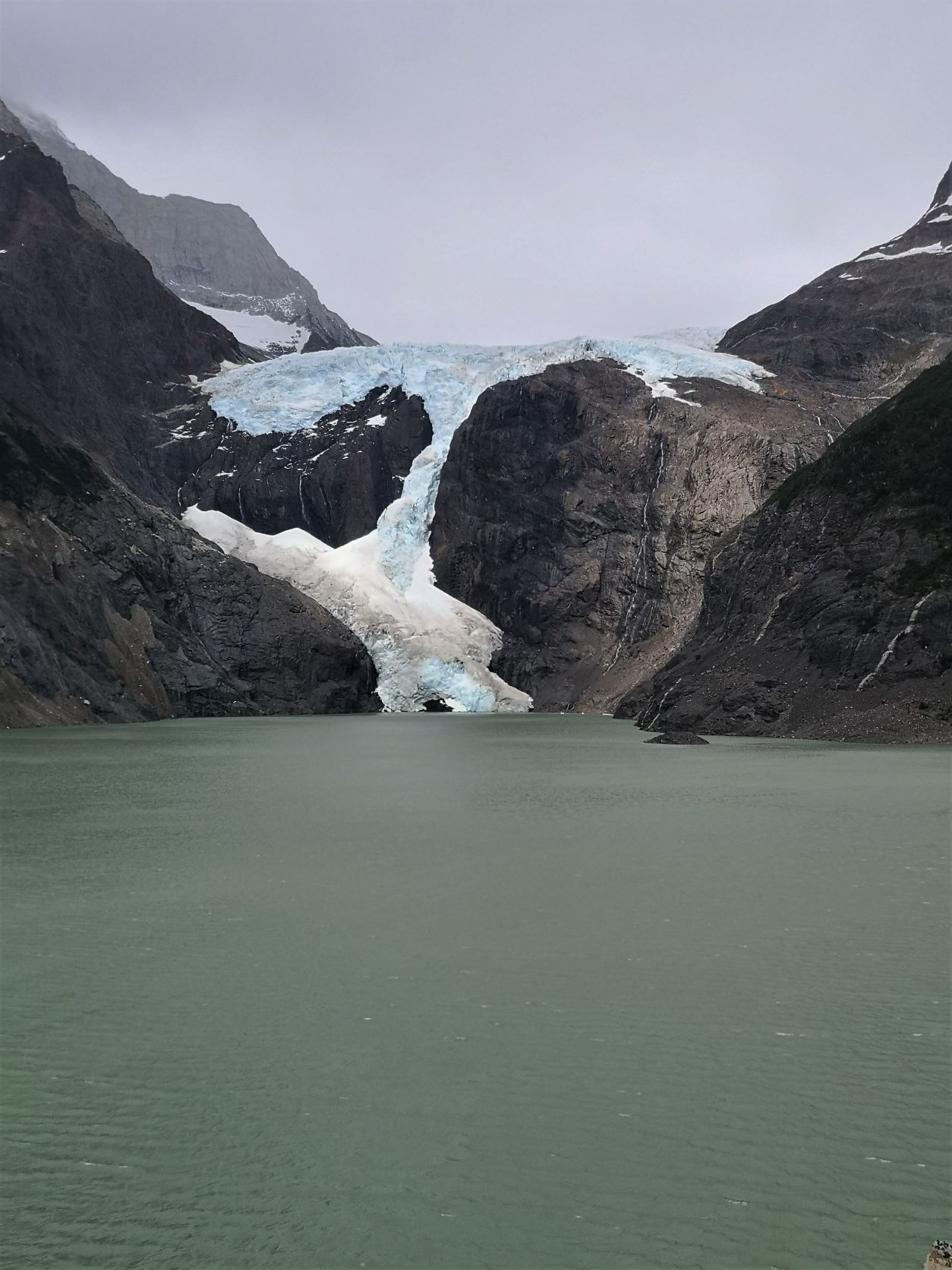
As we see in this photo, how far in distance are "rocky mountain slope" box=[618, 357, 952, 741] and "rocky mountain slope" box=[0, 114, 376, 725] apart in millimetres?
34504

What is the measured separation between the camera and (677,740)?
158ft

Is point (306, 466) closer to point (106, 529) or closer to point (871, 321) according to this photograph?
point (106, 529)

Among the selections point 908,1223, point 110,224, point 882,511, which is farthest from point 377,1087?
point 110,224

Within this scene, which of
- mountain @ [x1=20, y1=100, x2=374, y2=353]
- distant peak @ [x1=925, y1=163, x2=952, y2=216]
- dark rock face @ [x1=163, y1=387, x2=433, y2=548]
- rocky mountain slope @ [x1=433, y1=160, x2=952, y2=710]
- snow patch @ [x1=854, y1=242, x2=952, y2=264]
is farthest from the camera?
mountain @ [x1=20, y1=100, x2=374, y2=353]

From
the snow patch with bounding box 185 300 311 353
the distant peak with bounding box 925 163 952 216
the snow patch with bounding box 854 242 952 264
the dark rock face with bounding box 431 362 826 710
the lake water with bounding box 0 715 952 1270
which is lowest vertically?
the lake water with bounding box 0 715 952 1270

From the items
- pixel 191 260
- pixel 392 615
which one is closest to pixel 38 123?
pixel 191 260

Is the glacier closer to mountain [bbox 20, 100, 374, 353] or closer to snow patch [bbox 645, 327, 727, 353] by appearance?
snow patch [bbox 645, 327, 727, 353]

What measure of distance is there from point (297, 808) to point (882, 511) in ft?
128

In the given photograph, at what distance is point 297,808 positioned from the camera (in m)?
24.7

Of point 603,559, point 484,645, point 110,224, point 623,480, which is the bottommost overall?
point 484,645

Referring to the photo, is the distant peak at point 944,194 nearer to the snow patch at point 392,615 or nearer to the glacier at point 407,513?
the glacier at point 407,513

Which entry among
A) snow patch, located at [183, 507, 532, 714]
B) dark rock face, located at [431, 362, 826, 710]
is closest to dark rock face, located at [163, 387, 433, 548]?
snow patch, located at [183, 507, 532, 714]

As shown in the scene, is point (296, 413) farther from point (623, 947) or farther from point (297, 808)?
point (623, 947)

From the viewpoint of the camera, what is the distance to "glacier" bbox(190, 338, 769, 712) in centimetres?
10069
